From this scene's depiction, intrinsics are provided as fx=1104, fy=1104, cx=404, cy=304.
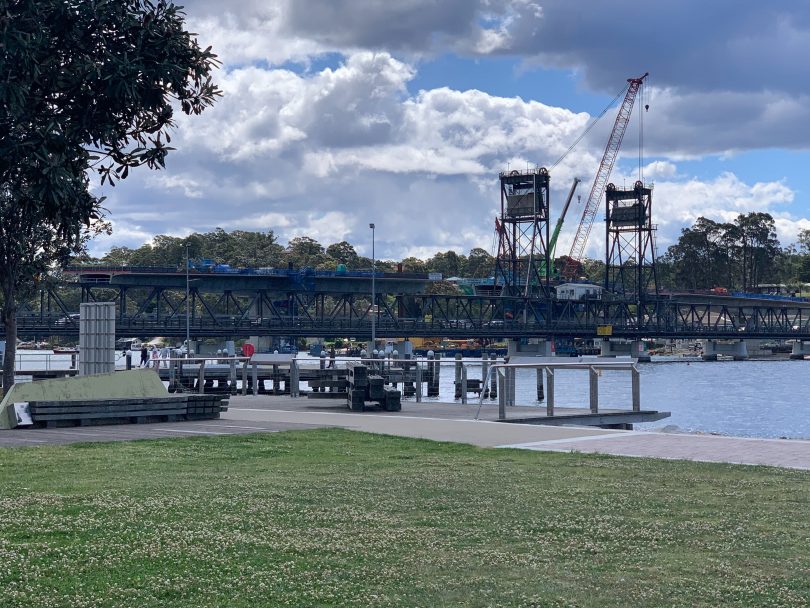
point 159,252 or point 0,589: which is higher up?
point 159,252

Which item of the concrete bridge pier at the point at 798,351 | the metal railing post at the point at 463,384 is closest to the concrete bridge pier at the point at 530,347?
the concrete bridge pier at the point at 798,351

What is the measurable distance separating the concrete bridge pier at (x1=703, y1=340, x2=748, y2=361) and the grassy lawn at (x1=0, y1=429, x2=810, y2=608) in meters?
153

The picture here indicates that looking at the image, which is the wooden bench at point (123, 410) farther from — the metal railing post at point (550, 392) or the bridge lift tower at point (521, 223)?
the bridge lift tower at point (521, 223)

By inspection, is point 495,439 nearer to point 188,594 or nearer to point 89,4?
point 89,4

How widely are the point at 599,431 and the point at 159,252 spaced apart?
157724 mm

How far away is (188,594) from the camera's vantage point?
812 centimetres

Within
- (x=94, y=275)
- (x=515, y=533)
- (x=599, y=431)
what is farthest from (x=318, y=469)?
(x=94, y=275)

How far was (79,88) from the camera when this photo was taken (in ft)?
39.6

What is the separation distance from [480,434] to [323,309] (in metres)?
A: 129

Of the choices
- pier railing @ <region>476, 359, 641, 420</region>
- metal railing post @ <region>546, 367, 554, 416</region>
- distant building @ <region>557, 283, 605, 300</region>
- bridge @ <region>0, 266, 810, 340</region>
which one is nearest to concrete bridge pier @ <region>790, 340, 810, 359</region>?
bridge @ <region>0, 266, 810, 340</region>

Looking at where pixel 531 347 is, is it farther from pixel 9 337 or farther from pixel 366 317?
pixel 9 337

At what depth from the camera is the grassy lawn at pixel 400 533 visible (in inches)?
324

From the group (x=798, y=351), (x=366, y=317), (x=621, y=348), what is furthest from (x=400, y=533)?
(x=798, y=351)

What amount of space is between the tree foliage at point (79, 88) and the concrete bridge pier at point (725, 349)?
156847mm
